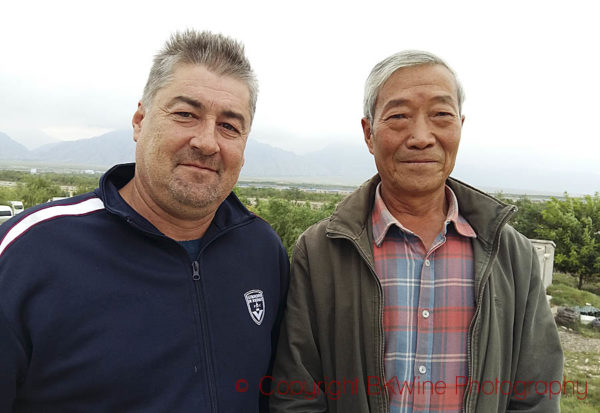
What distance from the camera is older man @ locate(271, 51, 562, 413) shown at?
6.71 feet

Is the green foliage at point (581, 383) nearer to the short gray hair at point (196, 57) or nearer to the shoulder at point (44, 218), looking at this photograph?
the short gray hair at point (196, 57)

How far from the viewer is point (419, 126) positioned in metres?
2.11

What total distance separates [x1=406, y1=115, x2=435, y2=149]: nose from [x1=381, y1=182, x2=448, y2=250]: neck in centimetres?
31

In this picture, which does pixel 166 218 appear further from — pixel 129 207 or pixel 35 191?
pixel 35 191

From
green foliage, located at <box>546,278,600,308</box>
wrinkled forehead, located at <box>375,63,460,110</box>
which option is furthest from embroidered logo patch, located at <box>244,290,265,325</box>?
green foliage, located at <box>546,278,600,308</box>

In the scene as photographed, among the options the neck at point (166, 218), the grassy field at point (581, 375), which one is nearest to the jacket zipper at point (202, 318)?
the neck at point (166, 218)

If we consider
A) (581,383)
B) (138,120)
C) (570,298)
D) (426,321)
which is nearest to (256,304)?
(426,321)

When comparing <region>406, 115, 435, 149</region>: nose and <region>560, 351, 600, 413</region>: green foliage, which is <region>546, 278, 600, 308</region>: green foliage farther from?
<region>406, 115, 435, 149</region>: nose

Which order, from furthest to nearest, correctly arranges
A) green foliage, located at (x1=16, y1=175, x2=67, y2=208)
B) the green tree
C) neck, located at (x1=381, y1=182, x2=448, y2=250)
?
green foliage, located at (x1=16, y1=175, x2=67, y2=208) < the green tree < neck, located at (x1=381, y1=182, x2=448, y2=250)

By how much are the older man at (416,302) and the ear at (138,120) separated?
3.77 feet

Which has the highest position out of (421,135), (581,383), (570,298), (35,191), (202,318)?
(421,135)

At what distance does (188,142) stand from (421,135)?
1218 mm

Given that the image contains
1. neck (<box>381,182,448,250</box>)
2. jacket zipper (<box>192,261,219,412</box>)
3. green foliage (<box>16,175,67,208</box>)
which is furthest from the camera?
green foliage (<box>16,175,67,208</box>)

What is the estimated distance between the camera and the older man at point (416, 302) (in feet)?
6.71
